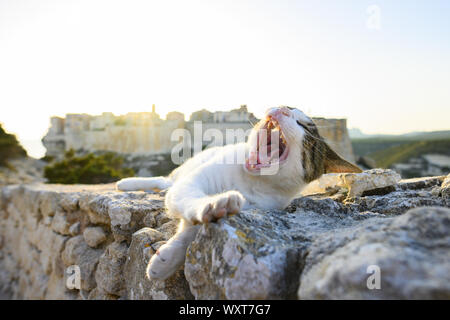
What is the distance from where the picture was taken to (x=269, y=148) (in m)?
1.82

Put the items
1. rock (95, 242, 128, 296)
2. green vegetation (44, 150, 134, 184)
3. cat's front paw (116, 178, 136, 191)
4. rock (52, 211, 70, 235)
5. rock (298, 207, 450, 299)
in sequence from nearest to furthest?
1. rock (298, 207, 450, 299)
2. rock (95, 242, 128, 296)
3. rock (52, 211, 70, 235)
4. cat's front paw (116, 178, 136, 191)
5. green vegetation (44, 150, 134, 184)

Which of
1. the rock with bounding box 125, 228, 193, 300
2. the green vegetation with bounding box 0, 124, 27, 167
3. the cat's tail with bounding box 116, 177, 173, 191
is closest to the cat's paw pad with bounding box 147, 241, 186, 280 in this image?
the rock with bounding box 125, 228, 193, 300

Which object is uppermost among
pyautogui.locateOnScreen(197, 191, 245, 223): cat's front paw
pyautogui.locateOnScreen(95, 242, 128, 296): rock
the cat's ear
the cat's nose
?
the cat's nose

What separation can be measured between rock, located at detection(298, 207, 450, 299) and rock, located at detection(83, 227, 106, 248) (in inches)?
71.3

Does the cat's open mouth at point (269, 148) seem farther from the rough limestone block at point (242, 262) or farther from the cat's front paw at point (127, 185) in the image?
the cat's front paw at point (127, 185)

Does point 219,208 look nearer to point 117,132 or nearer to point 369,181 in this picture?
point 369,181

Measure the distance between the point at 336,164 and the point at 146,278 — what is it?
137 cm

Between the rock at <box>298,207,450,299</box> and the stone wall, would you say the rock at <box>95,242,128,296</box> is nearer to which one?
the stone wall

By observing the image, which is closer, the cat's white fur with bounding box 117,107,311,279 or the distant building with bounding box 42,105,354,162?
the cat's white fur with bounding box 117,107,311,279

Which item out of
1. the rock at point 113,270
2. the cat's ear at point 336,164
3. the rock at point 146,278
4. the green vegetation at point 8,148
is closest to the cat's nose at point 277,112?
the cat's ear at point 336,164

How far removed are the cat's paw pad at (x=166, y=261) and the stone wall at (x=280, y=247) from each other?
0.09 metres

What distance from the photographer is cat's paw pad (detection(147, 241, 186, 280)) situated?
3.83ft

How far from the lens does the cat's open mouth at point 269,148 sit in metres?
1.69

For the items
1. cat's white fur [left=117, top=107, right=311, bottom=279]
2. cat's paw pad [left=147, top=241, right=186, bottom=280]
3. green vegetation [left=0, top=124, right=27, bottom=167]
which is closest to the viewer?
cat's paw pad [left=147, top=241, right=186, bottom=280]
